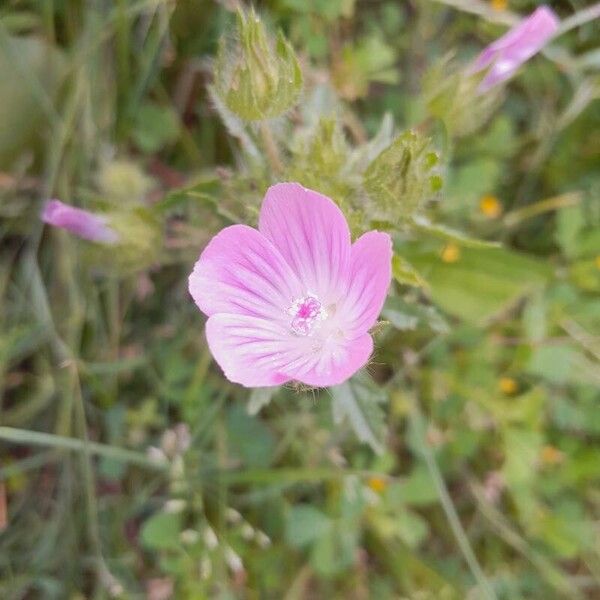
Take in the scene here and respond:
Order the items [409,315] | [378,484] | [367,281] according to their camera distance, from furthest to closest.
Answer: [378,484] < [409,315] < [367,281]

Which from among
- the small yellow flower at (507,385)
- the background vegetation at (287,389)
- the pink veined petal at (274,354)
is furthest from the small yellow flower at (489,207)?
the pink veined petal at (274,354)

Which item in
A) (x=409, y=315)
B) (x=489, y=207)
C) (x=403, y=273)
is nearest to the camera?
(x=403, y=273)

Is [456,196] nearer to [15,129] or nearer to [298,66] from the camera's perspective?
[298,66]

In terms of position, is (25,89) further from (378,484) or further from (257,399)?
(378,484)

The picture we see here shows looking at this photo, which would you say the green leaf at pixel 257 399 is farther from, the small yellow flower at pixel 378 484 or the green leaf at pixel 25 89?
the green leaf at pixel 25 89

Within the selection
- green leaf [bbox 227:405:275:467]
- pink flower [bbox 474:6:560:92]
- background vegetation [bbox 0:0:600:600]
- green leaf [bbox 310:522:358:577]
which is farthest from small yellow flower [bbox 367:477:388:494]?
pink flower [bbox 474:6:560:92]

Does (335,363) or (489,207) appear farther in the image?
(489,207)

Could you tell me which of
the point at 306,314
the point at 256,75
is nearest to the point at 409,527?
the point at 306,314
